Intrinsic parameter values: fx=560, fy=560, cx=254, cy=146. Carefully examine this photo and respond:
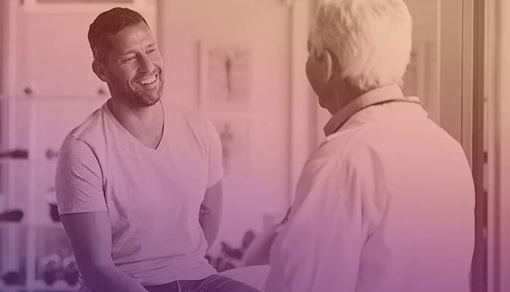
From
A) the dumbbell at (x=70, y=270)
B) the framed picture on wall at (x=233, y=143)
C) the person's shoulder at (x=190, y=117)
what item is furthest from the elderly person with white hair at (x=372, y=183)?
the dumbbell at (x=70, y=270)

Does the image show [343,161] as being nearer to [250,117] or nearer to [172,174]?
[250,117]

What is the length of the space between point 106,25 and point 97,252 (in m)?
0.59

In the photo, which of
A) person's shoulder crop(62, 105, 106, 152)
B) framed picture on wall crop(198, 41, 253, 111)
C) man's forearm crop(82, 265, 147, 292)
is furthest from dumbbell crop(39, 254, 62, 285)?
framed picture on wall crop(198, 41, 253, 111)

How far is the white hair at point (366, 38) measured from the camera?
4.49ft

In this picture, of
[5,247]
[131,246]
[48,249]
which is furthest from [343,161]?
[5,247]

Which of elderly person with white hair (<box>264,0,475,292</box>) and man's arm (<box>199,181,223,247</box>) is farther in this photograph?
man's arm (<box>199,181,223,247</box>)

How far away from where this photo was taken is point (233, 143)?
1480 millimetres

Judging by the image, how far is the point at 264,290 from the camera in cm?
140

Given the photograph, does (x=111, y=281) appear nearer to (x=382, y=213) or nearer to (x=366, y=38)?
(x=382, y=213)

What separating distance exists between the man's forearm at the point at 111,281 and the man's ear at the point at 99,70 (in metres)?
0.49

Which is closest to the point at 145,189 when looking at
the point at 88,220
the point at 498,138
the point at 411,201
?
the point at 88,220

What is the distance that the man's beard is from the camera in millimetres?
1455

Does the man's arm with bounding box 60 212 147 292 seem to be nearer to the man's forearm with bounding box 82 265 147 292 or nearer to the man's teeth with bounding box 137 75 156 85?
the man's forearm with bounding box 82 265 147 292

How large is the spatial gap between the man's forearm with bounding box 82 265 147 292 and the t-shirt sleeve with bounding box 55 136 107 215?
0.16 metres
